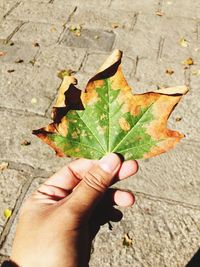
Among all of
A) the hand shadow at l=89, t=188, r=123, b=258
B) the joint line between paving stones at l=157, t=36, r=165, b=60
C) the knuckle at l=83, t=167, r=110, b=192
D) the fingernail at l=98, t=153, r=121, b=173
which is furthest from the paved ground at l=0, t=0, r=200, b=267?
the fingernail at l=98, t=153, r=121, b=173

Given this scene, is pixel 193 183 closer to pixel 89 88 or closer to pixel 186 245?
pixel 186 245

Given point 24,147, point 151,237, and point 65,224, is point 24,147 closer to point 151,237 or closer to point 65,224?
point 151,237

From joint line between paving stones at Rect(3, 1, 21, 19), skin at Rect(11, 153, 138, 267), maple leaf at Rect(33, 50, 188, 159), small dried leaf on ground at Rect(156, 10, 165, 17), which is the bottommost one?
small dried leaf on ground at Rect(156, 10, 165, 17)

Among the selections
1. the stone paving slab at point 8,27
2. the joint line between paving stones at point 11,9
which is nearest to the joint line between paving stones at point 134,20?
the stone paving slab at point 8,27

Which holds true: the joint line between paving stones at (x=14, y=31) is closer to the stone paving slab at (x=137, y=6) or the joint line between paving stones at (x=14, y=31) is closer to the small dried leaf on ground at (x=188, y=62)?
the stone paving slab at (x=137, y=6)

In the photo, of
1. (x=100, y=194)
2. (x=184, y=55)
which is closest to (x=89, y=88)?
(x=100, y=194)

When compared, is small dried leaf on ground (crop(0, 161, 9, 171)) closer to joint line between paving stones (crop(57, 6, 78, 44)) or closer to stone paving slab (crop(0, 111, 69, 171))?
stone paving slab (crop(0, 111, 69, 171))
